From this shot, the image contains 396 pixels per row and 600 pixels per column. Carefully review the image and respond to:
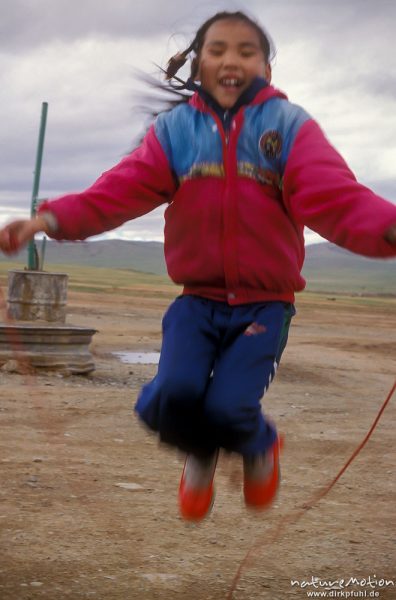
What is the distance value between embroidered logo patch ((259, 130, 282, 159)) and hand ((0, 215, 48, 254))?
86 cm

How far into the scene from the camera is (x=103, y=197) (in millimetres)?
3934

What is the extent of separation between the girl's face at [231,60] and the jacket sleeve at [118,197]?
0.32 meters

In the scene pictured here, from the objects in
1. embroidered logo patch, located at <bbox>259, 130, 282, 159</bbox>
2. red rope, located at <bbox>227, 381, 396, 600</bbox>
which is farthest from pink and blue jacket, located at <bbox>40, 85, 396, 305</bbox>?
red rope, located at <bbox>227, 381, 396, 600</bbox>

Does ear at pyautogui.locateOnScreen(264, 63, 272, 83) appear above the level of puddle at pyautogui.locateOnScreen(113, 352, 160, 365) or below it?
above

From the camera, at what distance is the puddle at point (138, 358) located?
13.9 m

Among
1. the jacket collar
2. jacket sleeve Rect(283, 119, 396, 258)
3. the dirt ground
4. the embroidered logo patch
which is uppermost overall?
the jacket collar

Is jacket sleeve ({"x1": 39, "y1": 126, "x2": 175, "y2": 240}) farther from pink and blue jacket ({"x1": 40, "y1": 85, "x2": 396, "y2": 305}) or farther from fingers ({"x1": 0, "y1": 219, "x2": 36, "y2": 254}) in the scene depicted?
fingers ({"x1": 0, "y1": 219, "x2": 36, "y2": 254})

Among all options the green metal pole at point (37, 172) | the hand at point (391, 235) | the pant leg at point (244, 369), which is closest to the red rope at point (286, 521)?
the pant leg at point (244, 369)

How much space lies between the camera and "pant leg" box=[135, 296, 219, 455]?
3857 mm

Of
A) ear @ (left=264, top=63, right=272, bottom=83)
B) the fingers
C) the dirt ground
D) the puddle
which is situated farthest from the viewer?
the puddle

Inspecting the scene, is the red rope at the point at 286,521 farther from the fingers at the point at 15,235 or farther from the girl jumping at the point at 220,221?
the fingers at the point at 15,235

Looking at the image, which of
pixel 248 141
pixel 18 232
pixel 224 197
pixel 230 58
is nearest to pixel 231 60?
pixel 230 58

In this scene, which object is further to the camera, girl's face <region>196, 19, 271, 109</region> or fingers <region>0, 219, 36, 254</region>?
girl's face <region>196, 19, 271, 109</region>

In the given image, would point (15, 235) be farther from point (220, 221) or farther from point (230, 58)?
point (230, 58)
